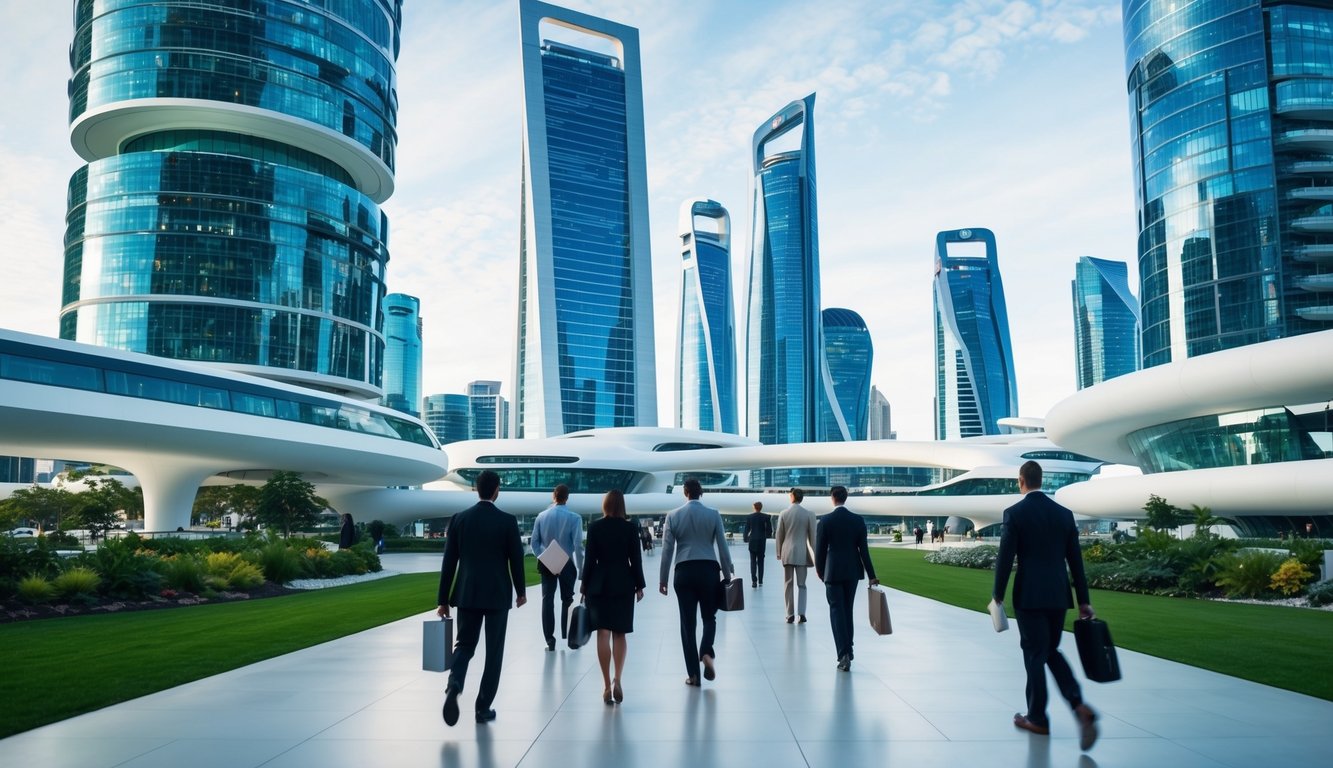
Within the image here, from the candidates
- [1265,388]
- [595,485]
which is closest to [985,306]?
[595,485]

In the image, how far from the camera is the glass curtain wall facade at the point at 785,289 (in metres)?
170

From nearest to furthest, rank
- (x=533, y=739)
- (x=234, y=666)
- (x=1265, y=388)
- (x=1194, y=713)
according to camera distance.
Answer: (x=533, y=739), (x=1194, y=713), (x=234, y=666), (x=1265, y=388)

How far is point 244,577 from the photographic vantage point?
800 inches

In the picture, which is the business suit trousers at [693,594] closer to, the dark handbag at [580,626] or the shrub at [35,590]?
the dark handbag at [580,626]

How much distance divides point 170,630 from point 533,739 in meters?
9.15

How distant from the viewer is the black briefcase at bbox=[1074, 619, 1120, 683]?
21.7ft

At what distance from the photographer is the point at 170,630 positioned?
13.4 metres

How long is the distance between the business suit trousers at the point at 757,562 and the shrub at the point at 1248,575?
936 centimetres

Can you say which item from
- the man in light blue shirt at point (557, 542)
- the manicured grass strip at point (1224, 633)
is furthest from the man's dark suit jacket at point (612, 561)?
the manicured grass strip at point (1224, 633)

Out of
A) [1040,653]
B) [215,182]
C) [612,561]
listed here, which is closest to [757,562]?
[612,561]

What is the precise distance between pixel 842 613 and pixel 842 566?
50cm

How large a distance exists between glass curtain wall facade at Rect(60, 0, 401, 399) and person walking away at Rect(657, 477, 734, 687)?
69.7 meters

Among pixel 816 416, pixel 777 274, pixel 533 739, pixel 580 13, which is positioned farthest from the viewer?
pixel 816 416

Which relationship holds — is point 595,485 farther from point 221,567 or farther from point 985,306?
point 985,306
